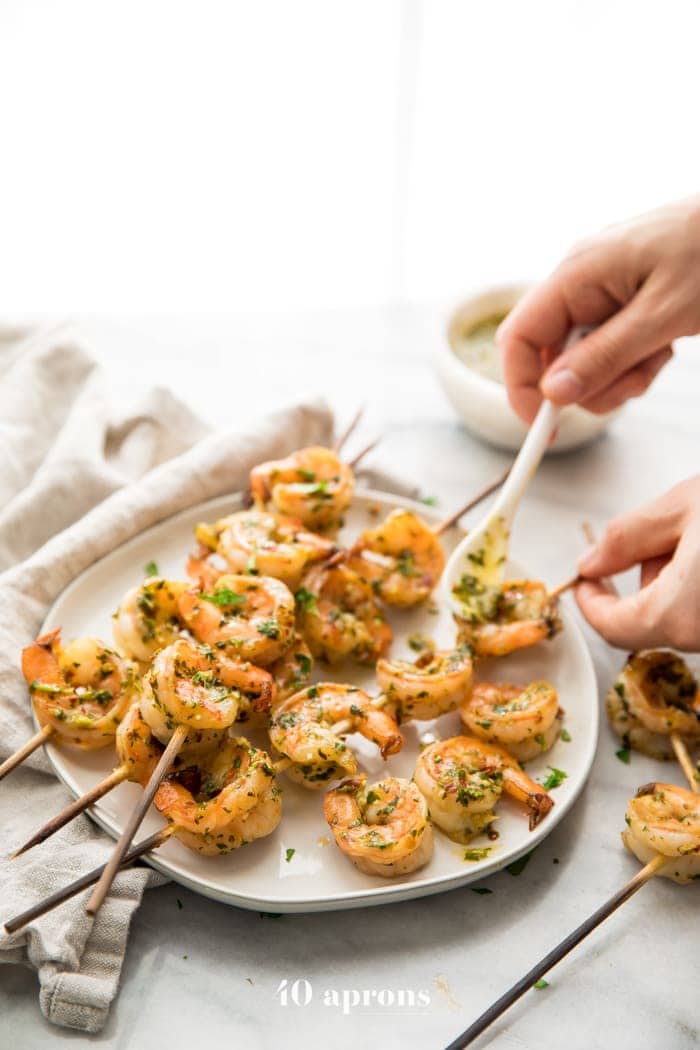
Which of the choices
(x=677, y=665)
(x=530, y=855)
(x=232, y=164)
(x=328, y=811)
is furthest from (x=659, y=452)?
(x=232, y=164)

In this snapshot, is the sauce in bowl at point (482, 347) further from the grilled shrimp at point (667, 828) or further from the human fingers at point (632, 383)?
the grilled shrimp at point (667, 828)

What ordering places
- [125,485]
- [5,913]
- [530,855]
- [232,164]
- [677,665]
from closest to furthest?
[5,913], [530,855], [677,665], [125,485], [232,164]

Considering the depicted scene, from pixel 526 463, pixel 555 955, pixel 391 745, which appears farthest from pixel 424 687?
pixel 526 463

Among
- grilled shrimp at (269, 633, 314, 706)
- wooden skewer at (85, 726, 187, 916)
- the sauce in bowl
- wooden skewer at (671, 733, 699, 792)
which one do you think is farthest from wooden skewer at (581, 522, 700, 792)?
the sauce in bowl

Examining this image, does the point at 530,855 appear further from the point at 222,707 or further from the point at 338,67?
the point at 338,67

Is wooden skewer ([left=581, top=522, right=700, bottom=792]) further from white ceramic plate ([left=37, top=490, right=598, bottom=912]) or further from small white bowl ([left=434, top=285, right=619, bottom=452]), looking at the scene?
small white bowl ([left=434, top=285, right=619, bottom=452])

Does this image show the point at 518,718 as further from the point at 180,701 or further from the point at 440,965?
the point at 180,701
